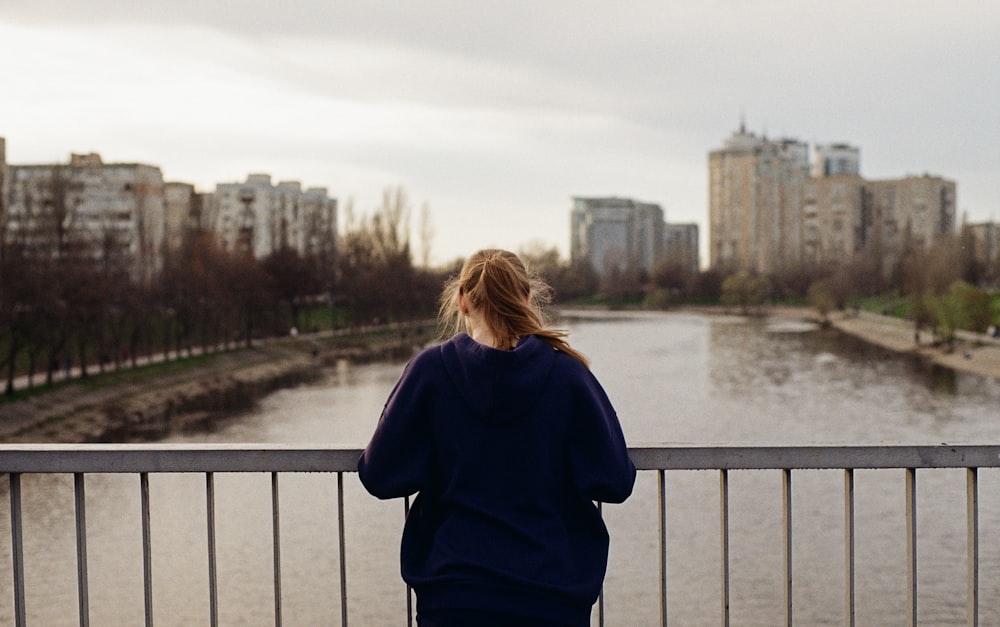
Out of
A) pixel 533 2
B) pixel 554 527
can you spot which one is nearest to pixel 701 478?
pixel 554 527

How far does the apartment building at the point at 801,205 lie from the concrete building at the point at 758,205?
109mm

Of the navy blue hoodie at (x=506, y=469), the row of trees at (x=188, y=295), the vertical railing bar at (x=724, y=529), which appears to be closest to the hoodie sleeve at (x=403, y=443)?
the navy blue hoodie at (x=506, y=469)

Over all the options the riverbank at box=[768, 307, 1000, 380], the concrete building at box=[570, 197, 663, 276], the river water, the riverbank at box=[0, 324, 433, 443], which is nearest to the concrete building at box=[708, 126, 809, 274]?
the concrete building at box=[570, 197, 663, 276]

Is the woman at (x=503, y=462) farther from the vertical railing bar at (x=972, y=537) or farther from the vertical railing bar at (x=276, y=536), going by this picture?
the vertical railing bar at (x=972, y=537)

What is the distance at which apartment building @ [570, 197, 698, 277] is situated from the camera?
458 ft

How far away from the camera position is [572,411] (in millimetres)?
2072

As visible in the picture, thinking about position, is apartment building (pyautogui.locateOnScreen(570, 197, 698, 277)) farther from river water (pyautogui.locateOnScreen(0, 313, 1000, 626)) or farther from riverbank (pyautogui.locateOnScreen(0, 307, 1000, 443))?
river water (pyautogui.locateOnScreen(0, 313, 1000, 626))

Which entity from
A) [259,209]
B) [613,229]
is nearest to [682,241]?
[613,229]

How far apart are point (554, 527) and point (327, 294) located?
216 ft

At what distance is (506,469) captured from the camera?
204 cm

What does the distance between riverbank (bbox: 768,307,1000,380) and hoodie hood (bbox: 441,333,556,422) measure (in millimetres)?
42458

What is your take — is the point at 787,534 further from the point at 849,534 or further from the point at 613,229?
the point at 613,229

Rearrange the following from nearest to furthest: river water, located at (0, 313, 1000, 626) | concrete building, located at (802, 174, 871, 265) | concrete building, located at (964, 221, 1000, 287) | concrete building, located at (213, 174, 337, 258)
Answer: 1. river water, located at (0, 313, 1000, 626)
2. concrete building, located at (964, 221, 1000, 287)
3. concrete building, located at (213, 174, 337, 258)
4. concrete building, located at (802, 174, 871, 265)

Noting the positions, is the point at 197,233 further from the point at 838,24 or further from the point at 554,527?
the point at 554,527
